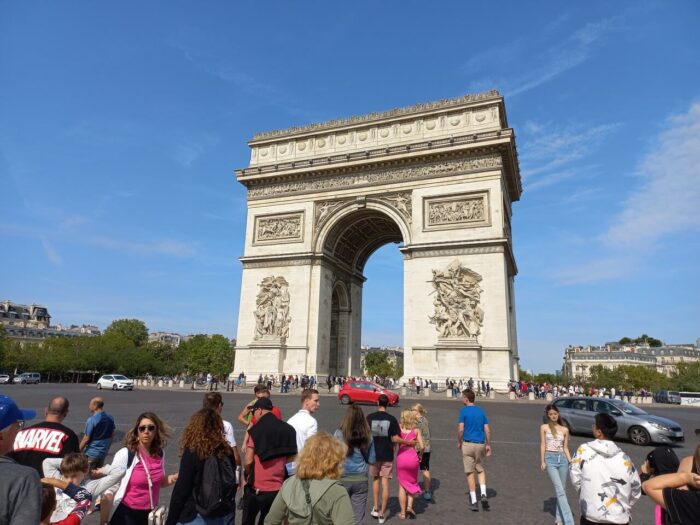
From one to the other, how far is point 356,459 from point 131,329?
277ft

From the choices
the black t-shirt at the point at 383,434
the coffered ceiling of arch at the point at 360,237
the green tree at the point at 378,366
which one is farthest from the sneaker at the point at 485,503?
the green tree at the point at 378,366

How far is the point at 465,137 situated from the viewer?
83.7 feet

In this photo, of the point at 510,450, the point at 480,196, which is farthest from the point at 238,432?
the point at 480,196

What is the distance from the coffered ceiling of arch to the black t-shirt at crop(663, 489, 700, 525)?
1042 inches

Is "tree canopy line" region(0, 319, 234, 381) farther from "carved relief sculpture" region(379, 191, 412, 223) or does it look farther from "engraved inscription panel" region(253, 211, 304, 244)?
"carved relief sculpture" region(379, 191, 412, 223)

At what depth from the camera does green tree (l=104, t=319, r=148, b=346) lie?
78375 millimetres

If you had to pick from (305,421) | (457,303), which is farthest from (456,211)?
(305,421)

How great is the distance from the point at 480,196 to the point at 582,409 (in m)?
14.8

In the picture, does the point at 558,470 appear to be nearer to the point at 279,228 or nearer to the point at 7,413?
the point at 7,413

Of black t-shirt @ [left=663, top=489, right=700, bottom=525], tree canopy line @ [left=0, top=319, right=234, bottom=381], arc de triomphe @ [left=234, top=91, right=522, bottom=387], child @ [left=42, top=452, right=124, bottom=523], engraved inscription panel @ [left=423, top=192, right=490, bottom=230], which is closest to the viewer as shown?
black t-shirt @ [left=663, top=489, right=700, bottom=525]

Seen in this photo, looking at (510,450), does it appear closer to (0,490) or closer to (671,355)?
(0,490)

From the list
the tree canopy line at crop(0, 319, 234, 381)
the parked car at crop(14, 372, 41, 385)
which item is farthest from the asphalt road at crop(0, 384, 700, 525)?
the tree canopy line at crop(0, 319, 234, 381)

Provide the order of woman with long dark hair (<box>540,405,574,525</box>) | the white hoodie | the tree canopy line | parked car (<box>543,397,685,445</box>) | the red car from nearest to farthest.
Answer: the white hoodie → woman with long dark hair (<box>540,405,574,525</box>) → parked car (<box>543,397,685,445</box>) → the red car → the tree canopy line

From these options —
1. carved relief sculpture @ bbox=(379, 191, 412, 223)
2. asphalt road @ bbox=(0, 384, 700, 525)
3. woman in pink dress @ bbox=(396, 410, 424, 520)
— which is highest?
carved relief sculpture @ bbox=(379, 191, 412, 223)
